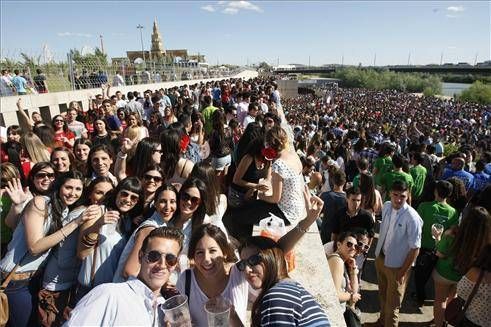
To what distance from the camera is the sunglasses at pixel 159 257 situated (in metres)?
2.05

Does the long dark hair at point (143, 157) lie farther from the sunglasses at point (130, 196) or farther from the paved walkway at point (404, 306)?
the paved walkway at point (404, 306)

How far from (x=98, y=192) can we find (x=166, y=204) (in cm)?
66

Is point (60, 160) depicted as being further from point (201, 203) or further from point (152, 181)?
point (201, 203)

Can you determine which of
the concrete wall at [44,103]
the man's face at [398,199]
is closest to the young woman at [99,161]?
the man's face at [398,199]

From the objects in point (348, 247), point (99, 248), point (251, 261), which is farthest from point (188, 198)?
point (348, 247)

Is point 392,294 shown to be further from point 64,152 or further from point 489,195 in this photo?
point 64,152

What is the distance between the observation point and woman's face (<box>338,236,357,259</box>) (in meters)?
3.21

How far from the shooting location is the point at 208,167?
3.46 meters

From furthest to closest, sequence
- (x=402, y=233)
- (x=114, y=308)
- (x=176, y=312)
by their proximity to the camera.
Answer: (x=402, y=233) < (x=176, y=312) < (x=114, y=308)

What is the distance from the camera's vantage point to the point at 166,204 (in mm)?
2713

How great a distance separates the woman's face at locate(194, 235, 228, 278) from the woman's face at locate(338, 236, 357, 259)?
57.1 inches

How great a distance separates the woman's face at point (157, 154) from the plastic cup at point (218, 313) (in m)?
2.21

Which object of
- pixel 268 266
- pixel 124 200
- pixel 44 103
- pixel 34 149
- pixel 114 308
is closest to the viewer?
pixel 114 308

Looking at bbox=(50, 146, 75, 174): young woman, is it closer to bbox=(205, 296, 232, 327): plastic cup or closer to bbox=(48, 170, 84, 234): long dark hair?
bbox=(48, 170, 84, 234): long dark hair
